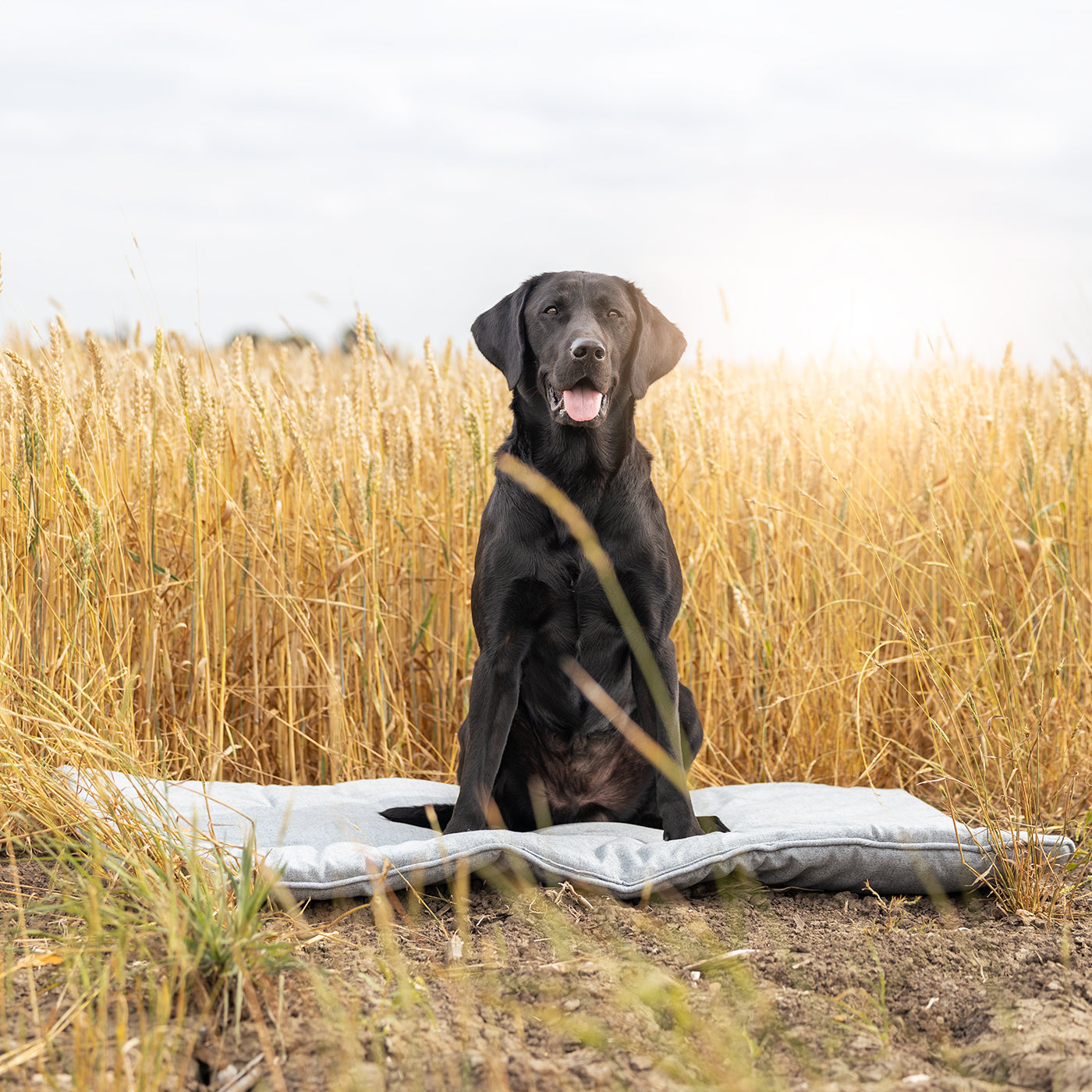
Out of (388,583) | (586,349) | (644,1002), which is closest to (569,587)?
(586,349)

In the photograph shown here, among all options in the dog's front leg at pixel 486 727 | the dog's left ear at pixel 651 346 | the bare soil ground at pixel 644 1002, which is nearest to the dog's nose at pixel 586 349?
the dog's left ear at pixel 651 346

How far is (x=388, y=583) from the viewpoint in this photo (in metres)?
3.26

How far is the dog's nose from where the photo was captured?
2381 mm

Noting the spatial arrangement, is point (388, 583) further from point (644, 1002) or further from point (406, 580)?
point (644, 1002)

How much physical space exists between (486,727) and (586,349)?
92 centimetres

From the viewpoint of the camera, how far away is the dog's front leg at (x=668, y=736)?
7.79 feet

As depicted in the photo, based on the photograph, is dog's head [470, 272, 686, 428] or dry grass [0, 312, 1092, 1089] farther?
dry grass [0, 312, 1092, 1089]

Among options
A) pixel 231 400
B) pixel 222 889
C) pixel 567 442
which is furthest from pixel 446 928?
pixel 231 400

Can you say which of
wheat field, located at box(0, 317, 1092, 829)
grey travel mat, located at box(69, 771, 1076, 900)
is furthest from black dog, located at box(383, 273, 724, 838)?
wheat field, located at box(0, 317, 1092, 829)

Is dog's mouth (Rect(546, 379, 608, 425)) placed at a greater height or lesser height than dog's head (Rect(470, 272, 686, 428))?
lesser

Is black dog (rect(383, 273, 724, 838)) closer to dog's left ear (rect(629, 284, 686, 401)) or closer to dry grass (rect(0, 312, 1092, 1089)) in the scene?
dog's left ear (rect(629, 284, 686, 401))

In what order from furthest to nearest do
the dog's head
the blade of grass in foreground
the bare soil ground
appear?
the dog's head < the blade of grass in foreground < the bare soil ground

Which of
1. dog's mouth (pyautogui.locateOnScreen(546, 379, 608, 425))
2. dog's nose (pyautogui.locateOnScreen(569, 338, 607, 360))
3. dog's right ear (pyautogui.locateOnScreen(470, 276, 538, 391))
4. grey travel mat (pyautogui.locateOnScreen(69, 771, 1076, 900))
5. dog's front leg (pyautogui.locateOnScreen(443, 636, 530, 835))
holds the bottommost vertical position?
grey travel mat (pyautogui.locateOnScreen(69, 771, 1076, 900))

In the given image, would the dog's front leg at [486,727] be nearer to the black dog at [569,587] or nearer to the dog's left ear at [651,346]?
the black dog at [569,587]
